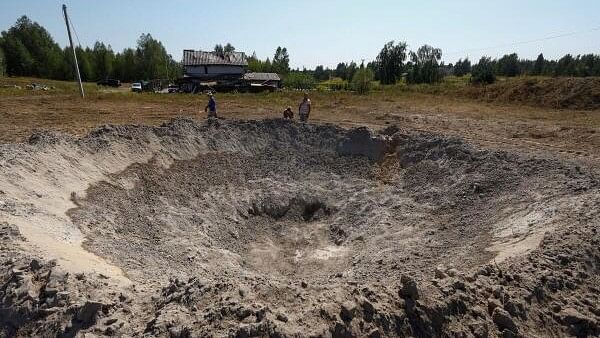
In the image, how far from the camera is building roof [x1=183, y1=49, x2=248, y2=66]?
177ft

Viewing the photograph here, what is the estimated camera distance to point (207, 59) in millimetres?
54375

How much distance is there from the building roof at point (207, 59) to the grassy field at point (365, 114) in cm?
2442

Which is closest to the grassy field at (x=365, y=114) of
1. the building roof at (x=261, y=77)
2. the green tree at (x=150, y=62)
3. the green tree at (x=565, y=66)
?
the building roof at (x=261, y=77)

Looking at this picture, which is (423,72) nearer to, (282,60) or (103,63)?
(282,60)

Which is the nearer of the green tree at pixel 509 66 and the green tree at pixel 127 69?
the green tree at pixel 509 66

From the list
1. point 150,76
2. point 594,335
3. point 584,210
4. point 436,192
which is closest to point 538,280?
point 594,335

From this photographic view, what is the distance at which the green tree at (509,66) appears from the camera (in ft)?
243

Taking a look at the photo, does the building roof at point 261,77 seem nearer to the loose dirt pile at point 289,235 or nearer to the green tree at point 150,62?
the green tree at point 150,62

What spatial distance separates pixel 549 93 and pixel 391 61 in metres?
37.6

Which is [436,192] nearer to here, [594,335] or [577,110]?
[594,335]

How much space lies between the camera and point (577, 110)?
2416 centimetres

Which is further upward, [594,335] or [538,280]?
[538,280]

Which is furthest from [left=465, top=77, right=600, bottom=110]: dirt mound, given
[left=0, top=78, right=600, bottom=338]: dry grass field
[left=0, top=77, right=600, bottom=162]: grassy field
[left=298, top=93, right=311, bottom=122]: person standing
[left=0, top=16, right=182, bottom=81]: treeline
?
[left=0, top=16, right=182, bottom=81]: treeline

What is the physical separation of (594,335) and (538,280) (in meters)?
1.07
